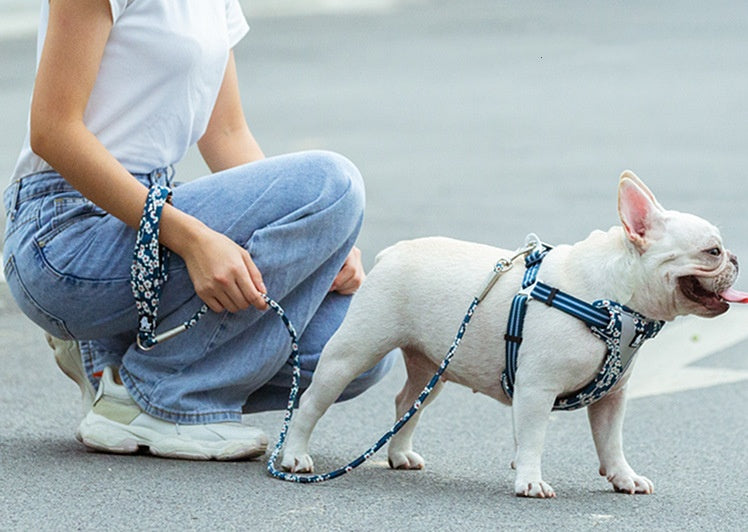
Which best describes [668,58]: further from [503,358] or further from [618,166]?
[503,358]

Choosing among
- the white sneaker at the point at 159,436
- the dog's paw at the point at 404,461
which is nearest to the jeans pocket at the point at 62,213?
the white sneaker at the point at 159,436

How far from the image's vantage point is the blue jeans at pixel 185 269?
2607mm

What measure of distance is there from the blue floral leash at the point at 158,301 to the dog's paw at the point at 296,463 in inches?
0.7

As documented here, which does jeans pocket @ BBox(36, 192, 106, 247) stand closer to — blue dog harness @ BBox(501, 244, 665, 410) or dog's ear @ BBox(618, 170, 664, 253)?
blue dog harness @ BBox(501, 244, 665, 410)

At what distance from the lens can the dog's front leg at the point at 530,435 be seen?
2.37 metres

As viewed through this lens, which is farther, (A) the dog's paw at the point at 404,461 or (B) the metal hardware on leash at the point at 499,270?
(A) the dog's paw at the point at 404,461

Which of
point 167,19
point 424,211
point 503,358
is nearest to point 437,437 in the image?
point 503,358

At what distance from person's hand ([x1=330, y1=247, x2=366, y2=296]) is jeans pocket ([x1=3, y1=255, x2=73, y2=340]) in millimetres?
618

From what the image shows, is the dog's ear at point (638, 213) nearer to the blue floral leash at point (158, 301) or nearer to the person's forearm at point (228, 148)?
the blue floral leash at point (158, 301)

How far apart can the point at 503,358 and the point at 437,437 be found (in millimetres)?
736

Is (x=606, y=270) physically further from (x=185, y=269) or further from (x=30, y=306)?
(x=30, y=306)

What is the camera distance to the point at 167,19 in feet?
8.55

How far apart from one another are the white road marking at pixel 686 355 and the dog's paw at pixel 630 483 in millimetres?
1138

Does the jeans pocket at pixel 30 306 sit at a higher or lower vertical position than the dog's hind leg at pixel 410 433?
higher
